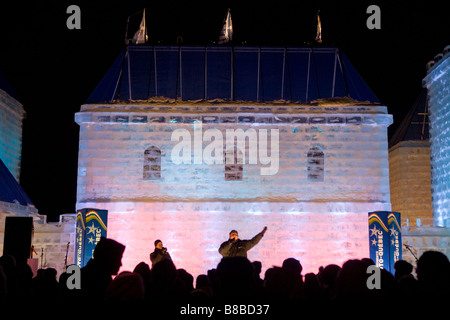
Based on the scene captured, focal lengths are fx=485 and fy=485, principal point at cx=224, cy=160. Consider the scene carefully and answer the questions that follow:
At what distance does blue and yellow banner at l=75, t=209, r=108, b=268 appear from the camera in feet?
50.2

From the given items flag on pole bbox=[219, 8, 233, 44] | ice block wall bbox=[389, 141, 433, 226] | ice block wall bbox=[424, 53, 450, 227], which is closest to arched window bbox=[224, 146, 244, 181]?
flag on pole bbox=[219, 8, 233, 44]

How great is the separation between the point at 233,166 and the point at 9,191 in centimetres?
931

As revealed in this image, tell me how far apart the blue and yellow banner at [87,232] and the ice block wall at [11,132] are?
1085 centimetres

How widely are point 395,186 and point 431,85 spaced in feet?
25.3

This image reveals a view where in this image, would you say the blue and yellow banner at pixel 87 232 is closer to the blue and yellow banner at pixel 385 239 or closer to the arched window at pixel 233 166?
the arched window at pixel 233 166

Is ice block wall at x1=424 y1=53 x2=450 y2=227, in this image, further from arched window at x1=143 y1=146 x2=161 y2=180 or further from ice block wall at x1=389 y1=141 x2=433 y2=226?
arched window at x1=143 y1=146 x2=161 y2=180

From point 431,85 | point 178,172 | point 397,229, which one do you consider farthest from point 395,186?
point 178,172

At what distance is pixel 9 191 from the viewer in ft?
65.5

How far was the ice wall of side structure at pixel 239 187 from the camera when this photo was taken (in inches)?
720

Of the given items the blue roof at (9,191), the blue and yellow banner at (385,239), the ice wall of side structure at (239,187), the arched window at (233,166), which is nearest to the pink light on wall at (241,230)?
the ice wall of side structure at (239,187)

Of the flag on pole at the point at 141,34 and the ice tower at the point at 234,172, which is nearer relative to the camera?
the ice tower at the point at 234,172

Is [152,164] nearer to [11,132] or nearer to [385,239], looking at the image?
[385,239]
